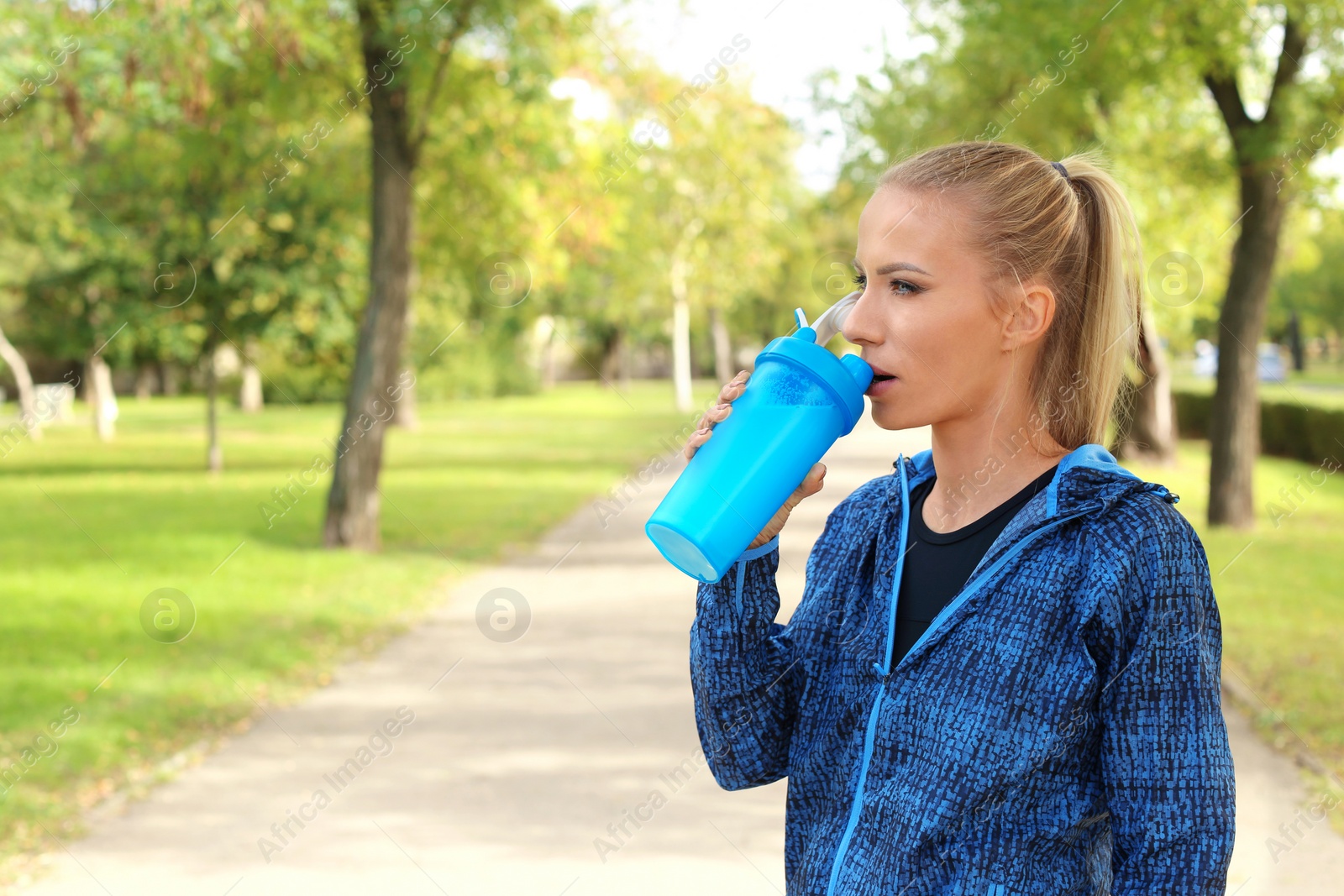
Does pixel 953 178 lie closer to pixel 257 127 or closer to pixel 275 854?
pixel 275 854

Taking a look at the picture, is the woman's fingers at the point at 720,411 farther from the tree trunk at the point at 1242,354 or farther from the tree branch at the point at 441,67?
the tree trunk at the point at 1242,354

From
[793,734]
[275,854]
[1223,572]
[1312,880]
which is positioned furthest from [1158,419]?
[793,734]

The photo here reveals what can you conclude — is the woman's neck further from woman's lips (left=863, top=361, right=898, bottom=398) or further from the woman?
woman's lips (left=863, top=361, right=898, bottom=398)

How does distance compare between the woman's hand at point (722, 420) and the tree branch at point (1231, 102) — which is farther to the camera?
the tree branch at point (1231, 102)

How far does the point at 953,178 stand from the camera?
157 centimetres

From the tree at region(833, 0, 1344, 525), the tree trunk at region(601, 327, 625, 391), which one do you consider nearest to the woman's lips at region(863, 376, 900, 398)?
the tree at region(833, 0, 1344, 525)

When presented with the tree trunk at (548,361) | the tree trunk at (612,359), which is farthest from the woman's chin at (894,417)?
the tree trunk at (612,359)

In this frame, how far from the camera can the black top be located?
1573 millimetres

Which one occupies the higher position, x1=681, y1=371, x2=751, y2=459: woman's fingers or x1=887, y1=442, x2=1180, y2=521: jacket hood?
x1=681, y1=371, x2=751, y2=459: woman's fingers

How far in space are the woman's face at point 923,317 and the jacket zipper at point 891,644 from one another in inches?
8.1

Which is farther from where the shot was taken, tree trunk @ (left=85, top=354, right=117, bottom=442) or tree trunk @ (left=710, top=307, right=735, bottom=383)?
tree trunk @ (left=710, top=307, right=735, bottom=383)

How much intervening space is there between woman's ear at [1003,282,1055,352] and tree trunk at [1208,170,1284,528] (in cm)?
993

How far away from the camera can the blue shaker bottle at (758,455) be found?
5.26ft

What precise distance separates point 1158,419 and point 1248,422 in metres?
7.19
